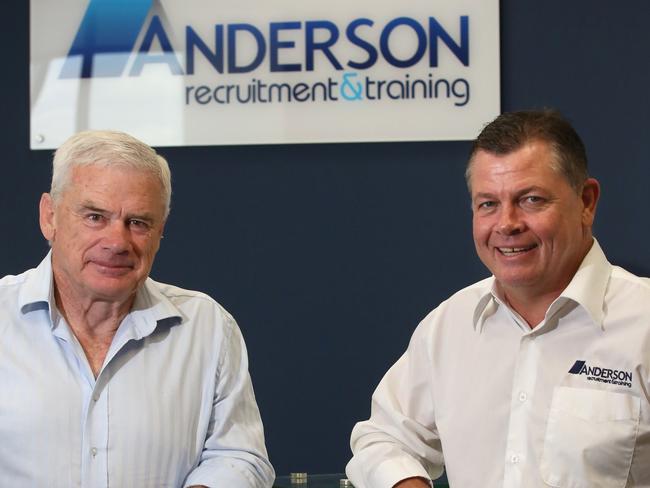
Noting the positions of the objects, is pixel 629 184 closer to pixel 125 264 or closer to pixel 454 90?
pixel 454 90

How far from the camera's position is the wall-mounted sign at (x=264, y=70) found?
A: 12.1ft

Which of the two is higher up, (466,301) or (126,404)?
(466,301)

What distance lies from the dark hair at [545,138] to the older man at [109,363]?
77 cm

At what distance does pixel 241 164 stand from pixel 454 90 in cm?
79

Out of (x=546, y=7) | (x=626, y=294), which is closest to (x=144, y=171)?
(x=626, y=294)

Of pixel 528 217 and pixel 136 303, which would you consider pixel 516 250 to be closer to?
pixel 528 217

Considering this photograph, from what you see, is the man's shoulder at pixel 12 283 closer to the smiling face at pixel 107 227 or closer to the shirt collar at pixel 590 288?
the smiling face at pixel 107 227

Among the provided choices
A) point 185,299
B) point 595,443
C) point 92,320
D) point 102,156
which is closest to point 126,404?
point 92,320

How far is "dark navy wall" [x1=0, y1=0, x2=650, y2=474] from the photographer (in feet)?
12.1

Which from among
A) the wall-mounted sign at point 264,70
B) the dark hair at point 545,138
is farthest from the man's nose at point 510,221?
the wall-mounted sign at point 264,70

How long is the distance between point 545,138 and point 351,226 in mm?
1573

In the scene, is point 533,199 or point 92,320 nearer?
point 533,199

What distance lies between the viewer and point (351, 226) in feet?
12.4

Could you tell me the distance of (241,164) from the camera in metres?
3.79
